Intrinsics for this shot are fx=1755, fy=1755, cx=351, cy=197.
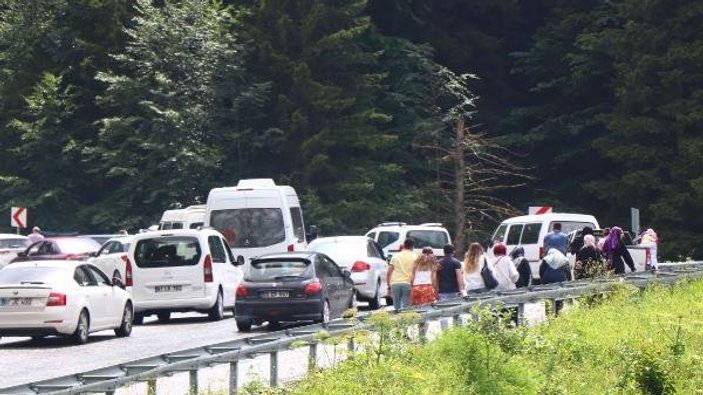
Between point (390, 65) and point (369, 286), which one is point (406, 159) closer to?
point (390, 65)

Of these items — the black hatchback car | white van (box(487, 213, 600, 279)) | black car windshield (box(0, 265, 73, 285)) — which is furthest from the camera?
white van (box(487, 213, 600, 279))

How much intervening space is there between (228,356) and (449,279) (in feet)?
35.0

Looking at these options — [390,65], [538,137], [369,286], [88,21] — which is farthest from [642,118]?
[369,286]

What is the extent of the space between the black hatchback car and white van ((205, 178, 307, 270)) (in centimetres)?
749

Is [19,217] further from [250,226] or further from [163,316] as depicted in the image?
[163,316]

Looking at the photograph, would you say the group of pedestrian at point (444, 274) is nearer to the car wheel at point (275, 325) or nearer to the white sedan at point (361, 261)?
the car wheel at point (275, 325)

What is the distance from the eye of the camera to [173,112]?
67.1 meters

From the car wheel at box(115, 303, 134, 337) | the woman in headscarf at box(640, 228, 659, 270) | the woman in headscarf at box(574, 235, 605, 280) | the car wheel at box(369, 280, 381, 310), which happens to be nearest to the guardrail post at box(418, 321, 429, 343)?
the woman in headscarf at box(574, 235, 605, 280)

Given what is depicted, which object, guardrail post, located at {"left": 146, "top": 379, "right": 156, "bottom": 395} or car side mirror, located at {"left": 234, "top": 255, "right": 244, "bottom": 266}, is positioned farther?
car side mirror, located at {"left": 234, "top": 255, "right": 244, "bottom": 266}

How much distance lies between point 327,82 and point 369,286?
111 feet

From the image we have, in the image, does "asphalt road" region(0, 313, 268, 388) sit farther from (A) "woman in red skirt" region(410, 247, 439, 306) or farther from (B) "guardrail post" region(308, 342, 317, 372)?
(B) "guardrail post" region(308, 342, 317, 372)

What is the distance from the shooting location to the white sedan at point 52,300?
2806 centimetres

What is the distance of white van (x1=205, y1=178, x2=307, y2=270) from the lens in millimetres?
38438

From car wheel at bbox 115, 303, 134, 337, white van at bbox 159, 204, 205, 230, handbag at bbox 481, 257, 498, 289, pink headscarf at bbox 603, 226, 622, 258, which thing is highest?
white van at bbox 159, 204, 205, 230
